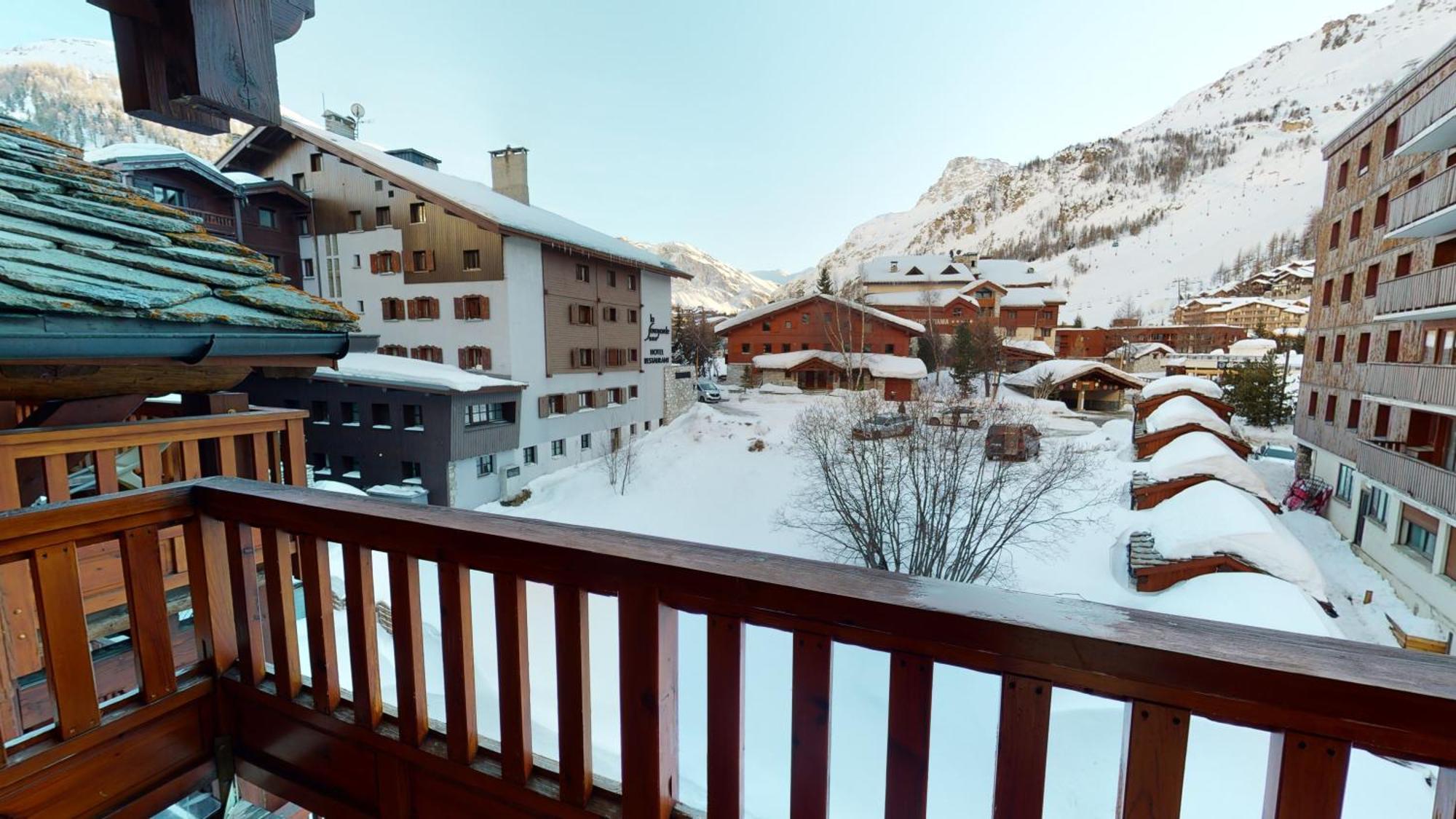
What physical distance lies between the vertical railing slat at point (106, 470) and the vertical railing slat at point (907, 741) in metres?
3.39

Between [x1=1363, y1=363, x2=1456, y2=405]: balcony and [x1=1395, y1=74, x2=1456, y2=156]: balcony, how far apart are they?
13.0ft

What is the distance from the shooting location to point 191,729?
1.68 m

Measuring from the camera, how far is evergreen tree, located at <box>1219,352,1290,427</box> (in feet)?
69.1

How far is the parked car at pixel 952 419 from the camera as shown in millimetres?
11664

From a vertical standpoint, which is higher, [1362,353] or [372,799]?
[1362,353]

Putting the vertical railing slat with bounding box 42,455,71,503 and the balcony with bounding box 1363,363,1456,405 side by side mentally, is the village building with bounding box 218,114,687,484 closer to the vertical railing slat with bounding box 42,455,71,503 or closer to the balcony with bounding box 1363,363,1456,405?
the vertical railing slat with bounding box 42,455,71,503

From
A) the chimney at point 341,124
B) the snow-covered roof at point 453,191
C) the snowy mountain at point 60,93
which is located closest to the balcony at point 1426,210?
the snow-covered roof at point 453,191

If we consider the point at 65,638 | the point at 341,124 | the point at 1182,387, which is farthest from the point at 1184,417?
the point at 341,124

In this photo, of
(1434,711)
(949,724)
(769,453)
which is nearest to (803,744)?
(1434,711)

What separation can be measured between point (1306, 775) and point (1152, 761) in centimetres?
15

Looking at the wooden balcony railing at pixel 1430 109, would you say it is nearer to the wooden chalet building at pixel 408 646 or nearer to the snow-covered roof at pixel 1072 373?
the snow-covered roof at pixel 1072 373

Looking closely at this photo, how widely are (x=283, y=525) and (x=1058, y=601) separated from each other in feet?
5.83

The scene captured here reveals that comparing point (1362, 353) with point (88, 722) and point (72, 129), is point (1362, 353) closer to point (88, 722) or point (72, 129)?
point (88, 722)

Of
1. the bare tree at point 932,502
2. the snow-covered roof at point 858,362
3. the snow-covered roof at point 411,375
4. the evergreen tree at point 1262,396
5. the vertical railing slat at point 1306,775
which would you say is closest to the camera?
the vertical railing slat at point 1306,775
